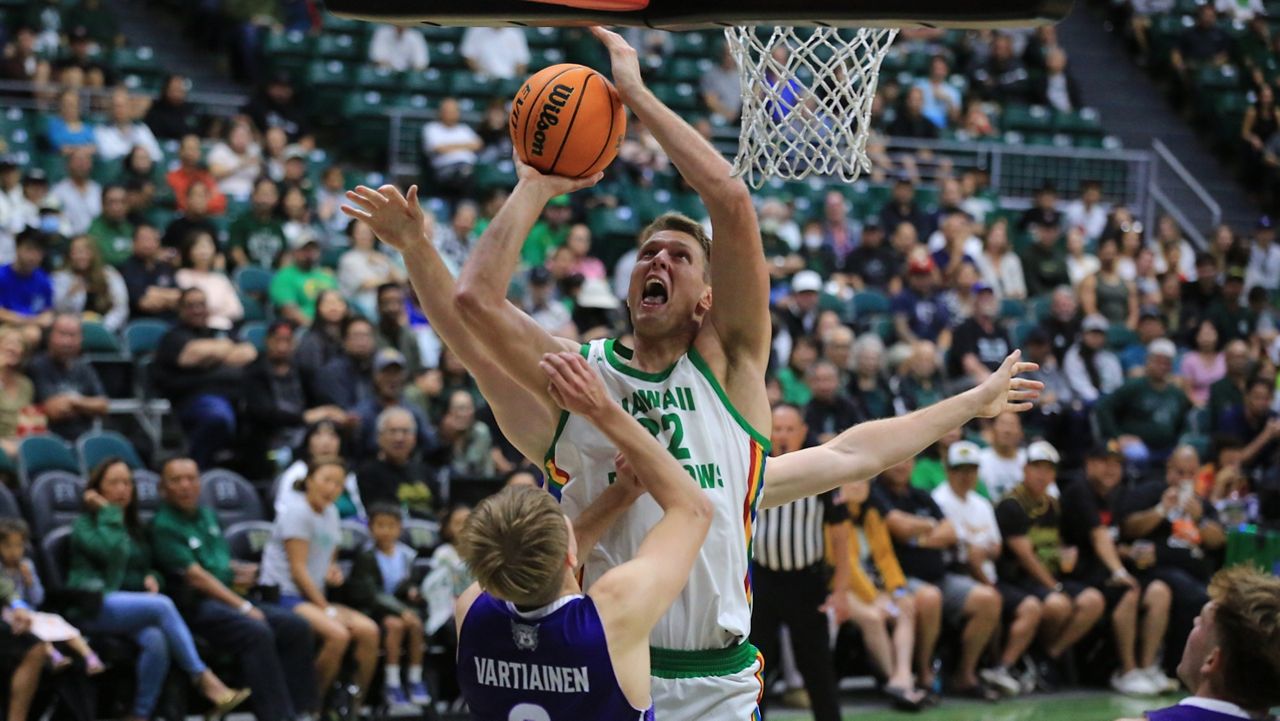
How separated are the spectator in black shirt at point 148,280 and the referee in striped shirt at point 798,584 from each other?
14.6 ft

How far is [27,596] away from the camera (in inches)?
312

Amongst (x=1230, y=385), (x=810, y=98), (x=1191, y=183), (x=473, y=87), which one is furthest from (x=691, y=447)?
(x=1191, y=183)

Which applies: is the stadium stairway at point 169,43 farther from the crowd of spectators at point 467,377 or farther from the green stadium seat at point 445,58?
the green stadium seat at point 445,58

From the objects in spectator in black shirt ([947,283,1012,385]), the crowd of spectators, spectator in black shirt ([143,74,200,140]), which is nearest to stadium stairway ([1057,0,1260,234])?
the crowd of spectators

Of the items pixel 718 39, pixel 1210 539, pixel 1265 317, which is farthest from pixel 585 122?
pixel 718 39

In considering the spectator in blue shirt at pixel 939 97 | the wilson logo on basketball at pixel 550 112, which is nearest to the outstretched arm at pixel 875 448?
the wilson logo on basketball at pixel 550 112

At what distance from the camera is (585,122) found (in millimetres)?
4059

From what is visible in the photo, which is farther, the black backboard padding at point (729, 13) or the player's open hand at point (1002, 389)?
the player's open hand at point (1002, 389)

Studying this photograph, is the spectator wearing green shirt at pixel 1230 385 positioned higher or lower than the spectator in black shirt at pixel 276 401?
lower

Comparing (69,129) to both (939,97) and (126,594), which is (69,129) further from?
(939,97)

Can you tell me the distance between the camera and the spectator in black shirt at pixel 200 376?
32.6 feet

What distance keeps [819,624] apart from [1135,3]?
14209 millimetres

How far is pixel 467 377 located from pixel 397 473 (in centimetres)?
144

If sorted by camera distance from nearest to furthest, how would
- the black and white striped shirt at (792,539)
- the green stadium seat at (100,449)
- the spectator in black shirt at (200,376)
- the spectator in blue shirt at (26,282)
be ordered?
1. the black and white striped shirt at (792,539)
2. the green stadium seat at (100,449)
3. the spectator in black shirt at (200,376)
4. the spectator in blue shirt at (26,282)
